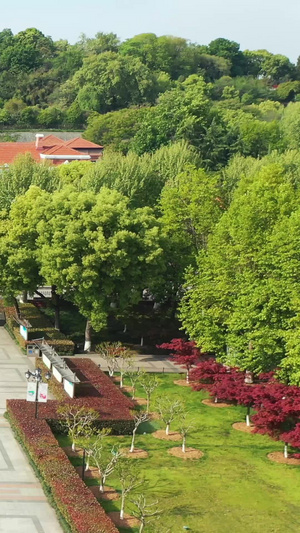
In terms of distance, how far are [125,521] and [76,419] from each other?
8230 mm

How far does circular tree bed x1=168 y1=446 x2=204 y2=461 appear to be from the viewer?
131ft

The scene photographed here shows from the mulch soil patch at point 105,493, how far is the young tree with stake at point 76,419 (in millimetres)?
2221

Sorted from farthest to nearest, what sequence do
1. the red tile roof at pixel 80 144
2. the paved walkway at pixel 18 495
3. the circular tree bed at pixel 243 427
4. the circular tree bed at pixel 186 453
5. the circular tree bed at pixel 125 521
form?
the red tile roof at pixel 80 144 → the circular tree bed at pixel 243 427 → the circular tree bed at pixel 186 453 → the circular tree bed at pixel 125 521 → the paved walkway at pixel 18 495

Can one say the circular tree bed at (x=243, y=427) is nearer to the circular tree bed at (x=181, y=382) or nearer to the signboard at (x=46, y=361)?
the circular tree bed at (x=181, y=382)

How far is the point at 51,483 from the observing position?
113 feet

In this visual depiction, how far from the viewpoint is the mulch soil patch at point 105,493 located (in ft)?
115

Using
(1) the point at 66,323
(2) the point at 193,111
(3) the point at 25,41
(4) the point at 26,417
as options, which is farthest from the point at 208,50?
(4) the point at 26,417

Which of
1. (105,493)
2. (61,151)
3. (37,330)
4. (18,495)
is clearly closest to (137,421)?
(105,493)

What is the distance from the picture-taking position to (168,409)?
4356cm

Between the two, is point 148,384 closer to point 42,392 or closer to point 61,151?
point 42,392

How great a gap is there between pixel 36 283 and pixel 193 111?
47440 mm

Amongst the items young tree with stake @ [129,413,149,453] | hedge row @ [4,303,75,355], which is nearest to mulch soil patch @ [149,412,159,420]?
young tree with stake @ [129,413,149,453]

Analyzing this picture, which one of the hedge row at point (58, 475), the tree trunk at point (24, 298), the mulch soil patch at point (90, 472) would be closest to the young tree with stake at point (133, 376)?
the hedge row at point (58, 475)

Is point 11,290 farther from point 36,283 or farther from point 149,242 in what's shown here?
point 149,242
